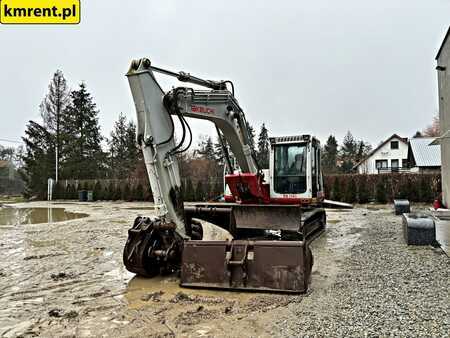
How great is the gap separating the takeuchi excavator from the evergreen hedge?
14.4m

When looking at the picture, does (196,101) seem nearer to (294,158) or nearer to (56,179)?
(294,158)

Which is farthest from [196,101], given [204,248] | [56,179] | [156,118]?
[56,179]

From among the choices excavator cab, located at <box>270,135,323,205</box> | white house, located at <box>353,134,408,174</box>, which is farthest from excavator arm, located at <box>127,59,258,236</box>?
white house, located at <box>353,134,408,174</box>

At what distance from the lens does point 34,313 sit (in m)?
4.08

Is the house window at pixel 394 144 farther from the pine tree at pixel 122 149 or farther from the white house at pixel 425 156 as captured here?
the pine tree at pixel 122 149

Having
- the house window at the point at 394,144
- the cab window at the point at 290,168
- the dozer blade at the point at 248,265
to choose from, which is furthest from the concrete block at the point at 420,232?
the house window at the point at 394,144

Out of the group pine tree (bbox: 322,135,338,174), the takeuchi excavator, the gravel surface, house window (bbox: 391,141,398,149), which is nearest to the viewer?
the gravel surface

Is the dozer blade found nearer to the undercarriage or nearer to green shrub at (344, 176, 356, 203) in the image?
the undercarriage

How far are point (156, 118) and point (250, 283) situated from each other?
8.74 ft

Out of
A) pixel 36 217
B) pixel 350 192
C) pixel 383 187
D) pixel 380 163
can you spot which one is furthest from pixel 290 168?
pixel 380 163

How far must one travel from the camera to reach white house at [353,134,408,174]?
4453 centimetres

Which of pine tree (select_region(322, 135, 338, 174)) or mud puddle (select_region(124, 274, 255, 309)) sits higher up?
pine tree (select_region(322, 135, 338, 174))

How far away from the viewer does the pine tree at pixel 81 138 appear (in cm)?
3344

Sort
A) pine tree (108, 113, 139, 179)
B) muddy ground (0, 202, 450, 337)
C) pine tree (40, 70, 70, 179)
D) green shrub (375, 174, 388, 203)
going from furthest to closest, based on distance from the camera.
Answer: pine tree (108, 113, 139, 179)
pine tree (40, 70, 70, 179)
green shrub (375, 174, 388, 203)
muddy ground (0, 202, 450, 337)
